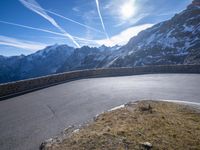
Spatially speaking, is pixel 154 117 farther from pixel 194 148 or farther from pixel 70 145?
pixel 70 145

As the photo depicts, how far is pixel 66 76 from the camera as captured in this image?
24.5 meters

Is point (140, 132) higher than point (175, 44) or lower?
lower

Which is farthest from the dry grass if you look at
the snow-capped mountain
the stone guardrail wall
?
the snow-capped mountain

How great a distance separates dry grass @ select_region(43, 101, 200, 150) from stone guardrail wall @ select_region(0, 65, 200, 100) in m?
11.1

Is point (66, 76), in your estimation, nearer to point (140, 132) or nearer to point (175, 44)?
point (140, 132)

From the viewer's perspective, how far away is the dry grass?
15.6ft

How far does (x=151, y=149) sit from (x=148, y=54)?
14361 cm

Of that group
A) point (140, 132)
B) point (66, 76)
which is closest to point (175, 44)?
point (66, 76)

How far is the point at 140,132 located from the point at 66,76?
19.7 meters

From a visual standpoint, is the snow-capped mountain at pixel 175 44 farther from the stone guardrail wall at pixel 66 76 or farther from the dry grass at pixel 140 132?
the dry grass at pixel 140 132

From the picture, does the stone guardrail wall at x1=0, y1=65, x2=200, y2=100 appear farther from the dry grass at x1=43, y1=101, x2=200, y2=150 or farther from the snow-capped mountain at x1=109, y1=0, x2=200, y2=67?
the snow-capped mountain at x1=109, y1=0, x2=200, y2=67

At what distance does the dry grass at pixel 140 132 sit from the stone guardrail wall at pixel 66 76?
1114cm

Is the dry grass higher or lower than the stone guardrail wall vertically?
higher

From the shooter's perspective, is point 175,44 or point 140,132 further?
point 175,44
